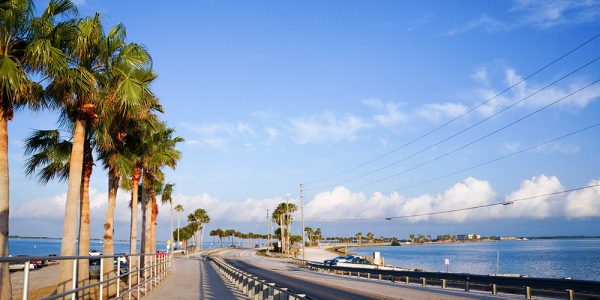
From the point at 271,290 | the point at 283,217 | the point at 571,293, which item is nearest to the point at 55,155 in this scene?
the point at 271,290

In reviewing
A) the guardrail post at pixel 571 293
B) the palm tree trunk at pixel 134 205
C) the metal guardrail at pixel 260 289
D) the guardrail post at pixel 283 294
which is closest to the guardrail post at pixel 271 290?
the metal guardrail at pixel 260 289

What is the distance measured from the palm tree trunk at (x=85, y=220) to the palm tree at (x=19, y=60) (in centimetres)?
415

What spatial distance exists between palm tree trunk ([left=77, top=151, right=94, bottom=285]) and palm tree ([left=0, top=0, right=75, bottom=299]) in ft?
13.6

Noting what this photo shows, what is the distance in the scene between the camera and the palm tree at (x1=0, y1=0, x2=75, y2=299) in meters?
13.5

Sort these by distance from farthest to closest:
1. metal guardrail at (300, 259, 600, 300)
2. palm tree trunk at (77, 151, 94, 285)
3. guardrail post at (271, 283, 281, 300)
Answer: metal guardrail at (300, 259, 600, 300)
palm tree trunk at (77, 151, 94, 285)
guardrail post at (271, 283, 281, 300)

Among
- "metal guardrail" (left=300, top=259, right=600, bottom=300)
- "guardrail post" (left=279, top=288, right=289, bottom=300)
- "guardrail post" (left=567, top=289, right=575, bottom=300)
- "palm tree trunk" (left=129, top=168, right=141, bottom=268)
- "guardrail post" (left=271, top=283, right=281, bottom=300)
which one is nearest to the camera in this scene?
"guardrail post" (left=279, top=288, right=289, bottom=300)

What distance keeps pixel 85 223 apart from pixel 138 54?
248 inches

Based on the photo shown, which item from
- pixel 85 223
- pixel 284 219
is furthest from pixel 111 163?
pixel 284 219

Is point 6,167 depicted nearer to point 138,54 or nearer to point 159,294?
point 138,54

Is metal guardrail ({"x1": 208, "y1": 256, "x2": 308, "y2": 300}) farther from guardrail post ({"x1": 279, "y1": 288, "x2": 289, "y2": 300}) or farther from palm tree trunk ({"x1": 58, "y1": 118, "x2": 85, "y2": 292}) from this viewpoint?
palm tree trunk ({"x1": 58, "y1": 118, "x2": 85, "y2": 292})

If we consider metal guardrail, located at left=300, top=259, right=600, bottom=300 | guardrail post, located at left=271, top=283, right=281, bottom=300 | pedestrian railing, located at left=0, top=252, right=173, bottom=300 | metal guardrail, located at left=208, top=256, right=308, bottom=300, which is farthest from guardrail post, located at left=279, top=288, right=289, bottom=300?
metal guardrail, located at left=300, top=259, right=600, bottom=300

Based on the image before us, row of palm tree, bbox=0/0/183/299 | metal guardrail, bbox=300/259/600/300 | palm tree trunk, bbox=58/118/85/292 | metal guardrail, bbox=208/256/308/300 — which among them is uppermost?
row of palm tree, bbox=0/0/183/299

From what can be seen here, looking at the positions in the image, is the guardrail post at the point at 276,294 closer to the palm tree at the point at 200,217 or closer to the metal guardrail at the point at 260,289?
the metal guardrail at the point at 260,289

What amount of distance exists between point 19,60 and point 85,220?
22.0 ft
